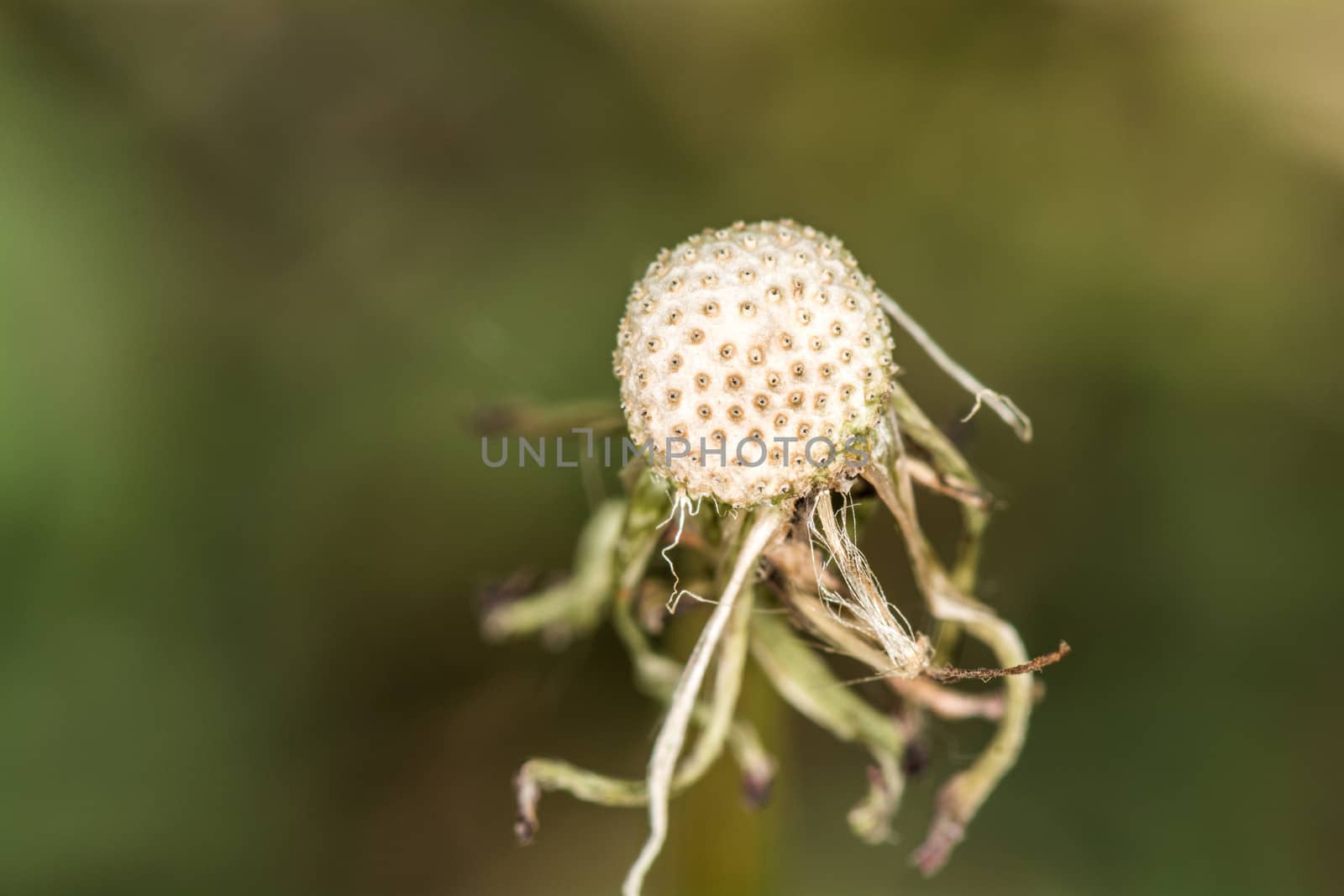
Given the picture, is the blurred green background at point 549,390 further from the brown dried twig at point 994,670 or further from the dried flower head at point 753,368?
the dried flower head at point 753,368

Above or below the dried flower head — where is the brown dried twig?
below

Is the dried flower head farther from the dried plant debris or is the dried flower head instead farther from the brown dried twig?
the brown dried twig

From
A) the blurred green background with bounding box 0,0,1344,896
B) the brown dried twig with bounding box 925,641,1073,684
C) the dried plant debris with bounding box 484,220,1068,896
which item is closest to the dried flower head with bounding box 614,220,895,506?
the dried plant debris with bounding box 484,220,1068,896

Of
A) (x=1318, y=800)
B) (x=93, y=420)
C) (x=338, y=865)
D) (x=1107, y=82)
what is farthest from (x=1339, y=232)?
(x=93, y=420)

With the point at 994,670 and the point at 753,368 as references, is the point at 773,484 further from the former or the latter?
the point at 994,670

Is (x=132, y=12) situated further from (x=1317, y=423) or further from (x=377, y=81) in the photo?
(x=1317, y=423)

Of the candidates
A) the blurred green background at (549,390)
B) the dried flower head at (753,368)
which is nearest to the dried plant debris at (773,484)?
the dried flower head at (753,368)
